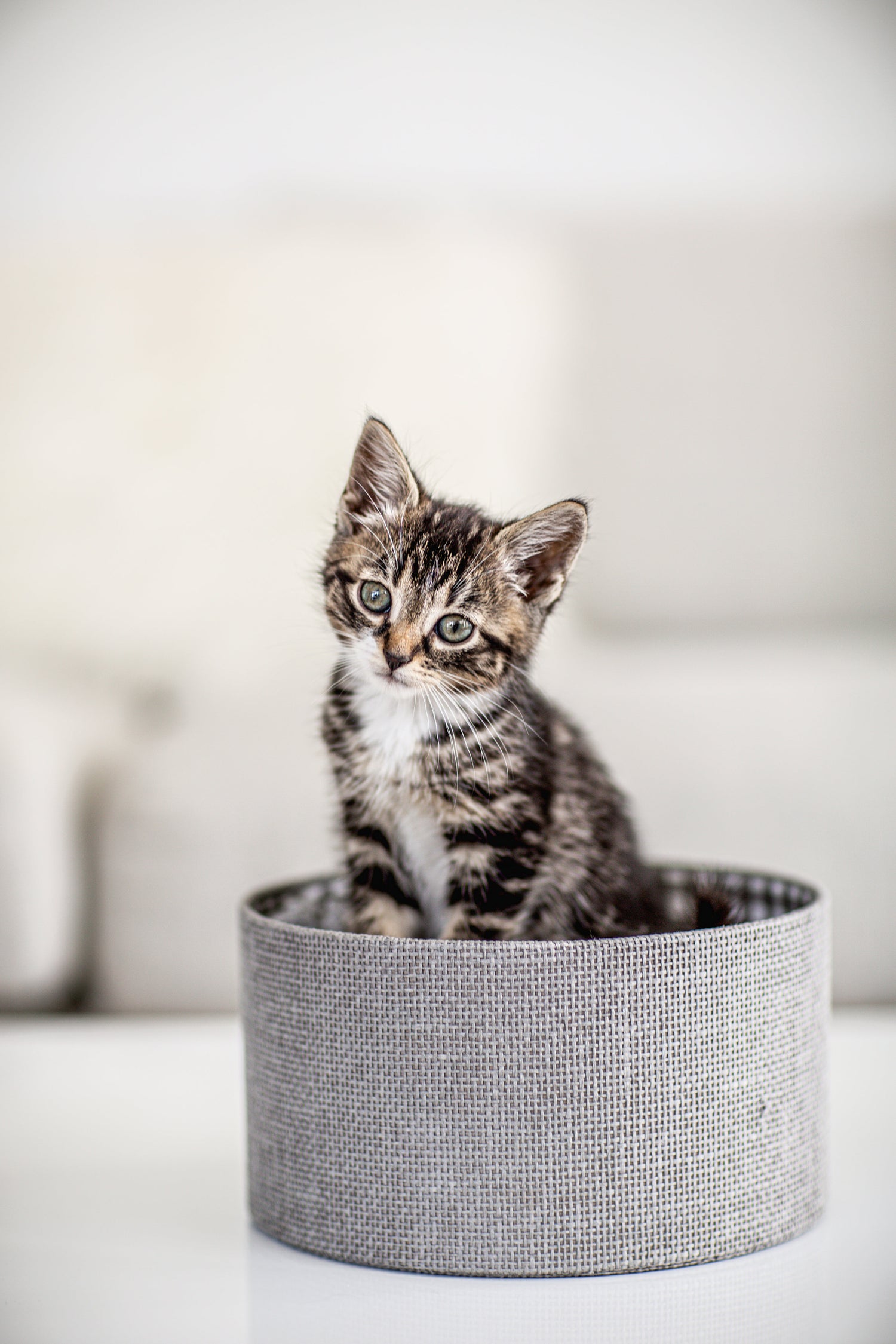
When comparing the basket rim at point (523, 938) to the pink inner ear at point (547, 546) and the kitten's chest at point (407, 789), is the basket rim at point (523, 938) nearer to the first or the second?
the kitten's chest at point (407, 789)

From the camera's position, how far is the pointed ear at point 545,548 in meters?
1.05

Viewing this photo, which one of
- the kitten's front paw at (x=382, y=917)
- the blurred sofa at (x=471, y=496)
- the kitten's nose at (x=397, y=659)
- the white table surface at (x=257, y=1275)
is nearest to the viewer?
the white table surface at (x=257, y=1275)

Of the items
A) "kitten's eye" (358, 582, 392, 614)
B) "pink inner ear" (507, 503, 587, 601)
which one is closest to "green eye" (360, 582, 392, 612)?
"kitten's eye" (358, 582, 392, 614)

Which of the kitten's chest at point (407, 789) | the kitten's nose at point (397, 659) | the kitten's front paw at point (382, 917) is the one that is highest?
the kitten's nose at point (397, 659)

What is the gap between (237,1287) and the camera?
1001 mm

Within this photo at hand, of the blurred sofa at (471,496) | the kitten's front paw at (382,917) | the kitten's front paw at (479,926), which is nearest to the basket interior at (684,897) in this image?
the kitten's front paw at (382,917)

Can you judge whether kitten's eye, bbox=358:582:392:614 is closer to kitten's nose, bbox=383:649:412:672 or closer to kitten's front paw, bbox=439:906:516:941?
kitten's nose, bbox=383:649:412:672

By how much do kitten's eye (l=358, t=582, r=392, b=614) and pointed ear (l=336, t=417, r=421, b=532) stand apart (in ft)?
0.24

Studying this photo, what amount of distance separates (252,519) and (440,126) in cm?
65

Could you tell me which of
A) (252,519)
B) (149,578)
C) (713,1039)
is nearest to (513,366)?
(252,519)

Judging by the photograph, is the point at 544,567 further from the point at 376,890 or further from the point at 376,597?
the point at 376,890

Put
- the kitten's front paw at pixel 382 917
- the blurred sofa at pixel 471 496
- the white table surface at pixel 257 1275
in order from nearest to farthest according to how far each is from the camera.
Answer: the white table surface at pixel 257 1275 → the kitten's front paw at pixel 382 917 → the blurred sofa at pixel 471 496

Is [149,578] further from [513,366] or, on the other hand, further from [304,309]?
[513,366]

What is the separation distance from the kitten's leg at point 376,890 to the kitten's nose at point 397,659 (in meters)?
0.18
